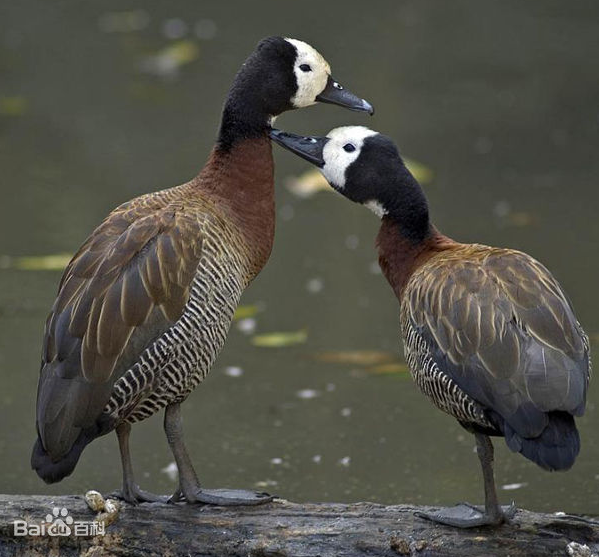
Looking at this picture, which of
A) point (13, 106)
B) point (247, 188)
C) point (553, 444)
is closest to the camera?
point (553, 444)

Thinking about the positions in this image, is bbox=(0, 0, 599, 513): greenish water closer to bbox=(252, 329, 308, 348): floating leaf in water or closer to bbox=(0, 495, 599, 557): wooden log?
bbox=(252, 329, 308, 348): floating leaf in water

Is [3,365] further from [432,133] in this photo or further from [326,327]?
[432,133]

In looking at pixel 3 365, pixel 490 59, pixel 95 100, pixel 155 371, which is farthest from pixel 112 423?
pixel 490 59

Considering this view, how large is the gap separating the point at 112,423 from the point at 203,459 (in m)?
1.37

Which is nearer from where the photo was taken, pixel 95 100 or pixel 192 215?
pixel 192 215

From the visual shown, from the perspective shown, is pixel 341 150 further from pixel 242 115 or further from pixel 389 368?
pixel 389 368

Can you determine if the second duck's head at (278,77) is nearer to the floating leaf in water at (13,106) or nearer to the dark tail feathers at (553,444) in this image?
the dark tail feathers at (553,444)

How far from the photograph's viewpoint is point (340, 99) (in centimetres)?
505

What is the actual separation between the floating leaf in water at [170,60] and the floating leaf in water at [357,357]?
4.28 meters

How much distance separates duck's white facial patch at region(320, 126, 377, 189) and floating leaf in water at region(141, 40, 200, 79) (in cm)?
537

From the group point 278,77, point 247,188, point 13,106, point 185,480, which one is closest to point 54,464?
point 185,480

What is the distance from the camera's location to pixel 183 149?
8844 mm

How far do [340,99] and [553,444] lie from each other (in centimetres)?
177

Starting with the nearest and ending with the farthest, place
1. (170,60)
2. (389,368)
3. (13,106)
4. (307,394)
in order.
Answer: (307,394) → (389,368) → (13,106) → (170,60)
